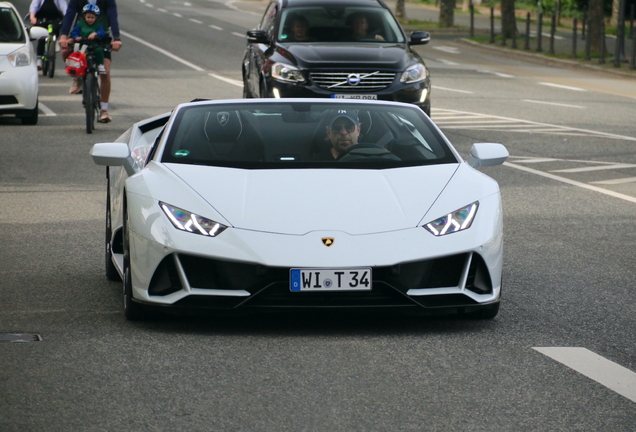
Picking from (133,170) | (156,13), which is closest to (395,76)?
(133,170)

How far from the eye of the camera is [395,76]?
50.7ft

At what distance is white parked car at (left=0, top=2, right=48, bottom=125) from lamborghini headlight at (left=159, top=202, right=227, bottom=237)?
11214mm

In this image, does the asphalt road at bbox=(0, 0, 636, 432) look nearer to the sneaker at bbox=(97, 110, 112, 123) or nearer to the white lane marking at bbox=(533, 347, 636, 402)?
the white lane marking at bbox=(533, 347, 636, 402)

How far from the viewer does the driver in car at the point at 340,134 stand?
7.02 metres

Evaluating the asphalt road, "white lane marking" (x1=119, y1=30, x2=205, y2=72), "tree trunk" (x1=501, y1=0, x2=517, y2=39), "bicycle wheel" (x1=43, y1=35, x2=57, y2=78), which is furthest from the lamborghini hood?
"tree trunk" (x1=501, y1=0, x2=517, y2=39)

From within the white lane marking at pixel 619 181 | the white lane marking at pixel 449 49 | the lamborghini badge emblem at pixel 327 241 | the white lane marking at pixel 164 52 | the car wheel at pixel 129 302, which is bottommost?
the white lane marking at pixel 449 49

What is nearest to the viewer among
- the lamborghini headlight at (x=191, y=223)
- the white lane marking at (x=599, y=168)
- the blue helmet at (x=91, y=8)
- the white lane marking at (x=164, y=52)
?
the lamborghini headlight at (x=191, y=223)

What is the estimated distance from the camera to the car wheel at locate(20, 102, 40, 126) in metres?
17.5

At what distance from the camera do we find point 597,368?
5.51 meters

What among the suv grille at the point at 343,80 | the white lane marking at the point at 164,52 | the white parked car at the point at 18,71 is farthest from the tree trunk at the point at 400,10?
the suv grille at the point at 343,80

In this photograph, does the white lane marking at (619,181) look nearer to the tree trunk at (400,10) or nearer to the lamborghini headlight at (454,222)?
the lamborghini headlight at (454,222)

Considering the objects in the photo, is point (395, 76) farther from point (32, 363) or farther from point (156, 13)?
point (156, 13)

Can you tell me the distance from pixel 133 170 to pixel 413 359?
2.26 m

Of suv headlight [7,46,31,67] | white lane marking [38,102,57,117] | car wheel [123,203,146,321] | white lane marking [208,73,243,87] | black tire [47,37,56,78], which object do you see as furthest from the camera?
white lane marking [208,73,243,87]
